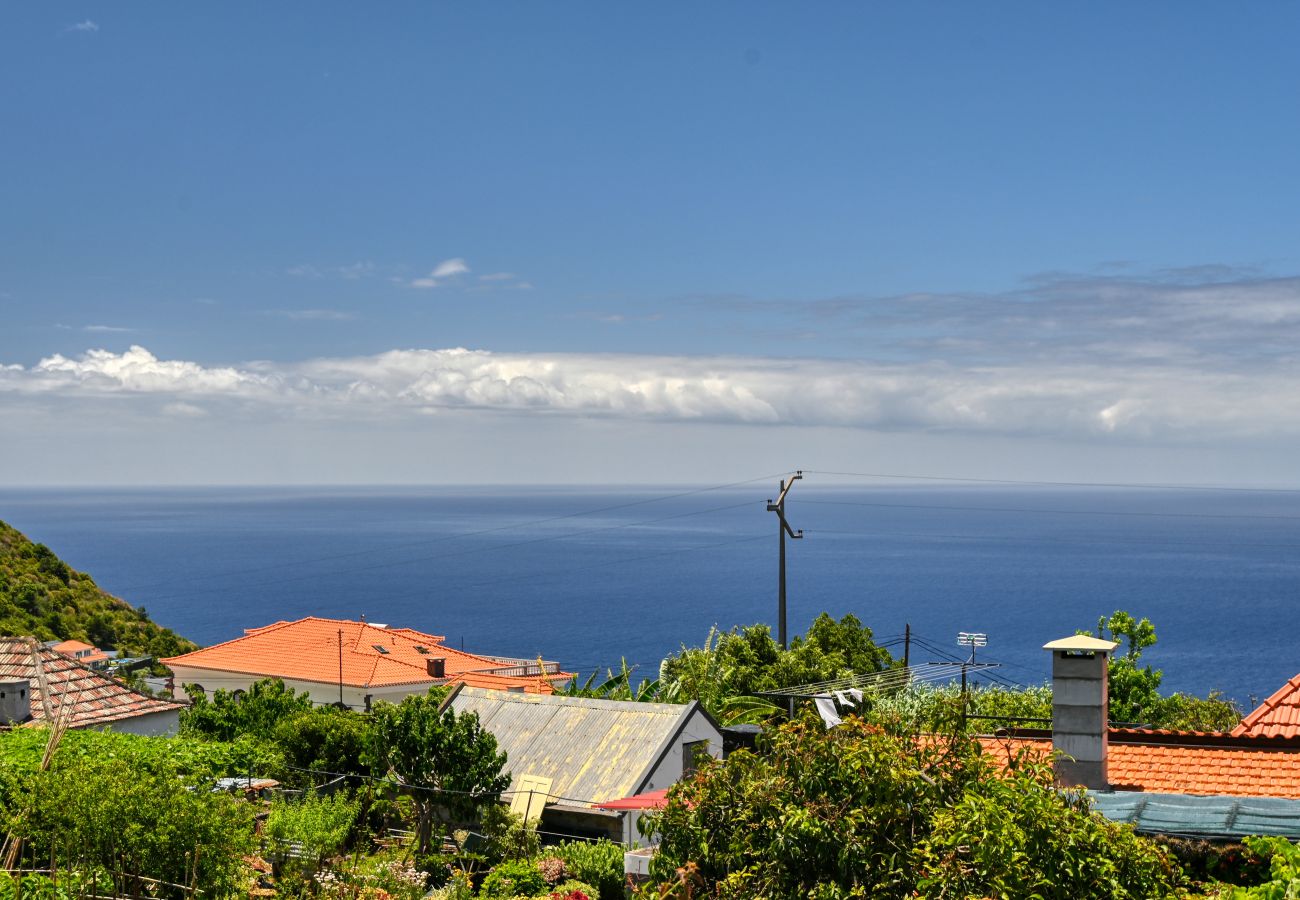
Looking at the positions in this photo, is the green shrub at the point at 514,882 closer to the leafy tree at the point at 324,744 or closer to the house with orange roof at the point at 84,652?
the leafy tree at the point at 324,744

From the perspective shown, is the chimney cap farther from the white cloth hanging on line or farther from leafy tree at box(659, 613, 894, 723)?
leafy tree at box(659, 613, 894, 723)

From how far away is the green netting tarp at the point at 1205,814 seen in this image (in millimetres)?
15820

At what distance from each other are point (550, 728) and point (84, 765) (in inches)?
640

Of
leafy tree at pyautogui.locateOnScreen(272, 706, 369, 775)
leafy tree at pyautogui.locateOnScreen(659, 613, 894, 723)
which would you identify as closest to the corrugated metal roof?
leafy tree at pyautogui.locateOnScreen(272, 706, 369, 775)

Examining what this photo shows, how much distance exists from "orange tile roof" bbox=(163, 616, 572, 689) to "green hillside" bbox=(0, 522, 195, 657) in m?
20.1

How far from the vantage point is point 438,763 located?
2986 cm

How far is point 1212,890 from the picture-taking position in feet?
47.6

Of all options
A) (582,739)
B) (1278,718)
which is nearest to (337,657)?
(582,739)

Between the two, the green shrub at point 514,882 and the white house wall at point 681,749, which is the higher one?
the white house wall at point 681,749

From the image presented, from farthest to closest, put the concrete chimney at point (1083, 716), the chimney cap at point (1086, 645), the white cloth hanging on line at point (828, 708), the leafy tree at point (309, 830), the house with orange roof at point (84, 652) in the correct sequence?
1. the house with orange roof at point (84, 652)
2. the leafy tree at point (309, 830)
3. the white cloth hanging on line at point (828, 708)
4. the chimney cap at point (1086, 645)
5. the concrete chimney at point (1083, 716)

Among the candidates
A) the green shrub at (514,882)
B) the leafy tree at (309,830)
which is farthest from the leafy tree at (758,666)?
the leafy tree at (309,830)

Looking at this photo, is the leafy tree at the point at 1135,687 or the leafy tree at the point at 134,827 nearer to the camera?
the leafy tree at the point at 134,827

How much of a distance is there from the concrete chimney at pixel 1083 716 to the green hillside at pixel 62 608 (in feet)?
256

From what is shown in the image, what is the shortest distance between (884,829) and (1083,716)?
823cm
